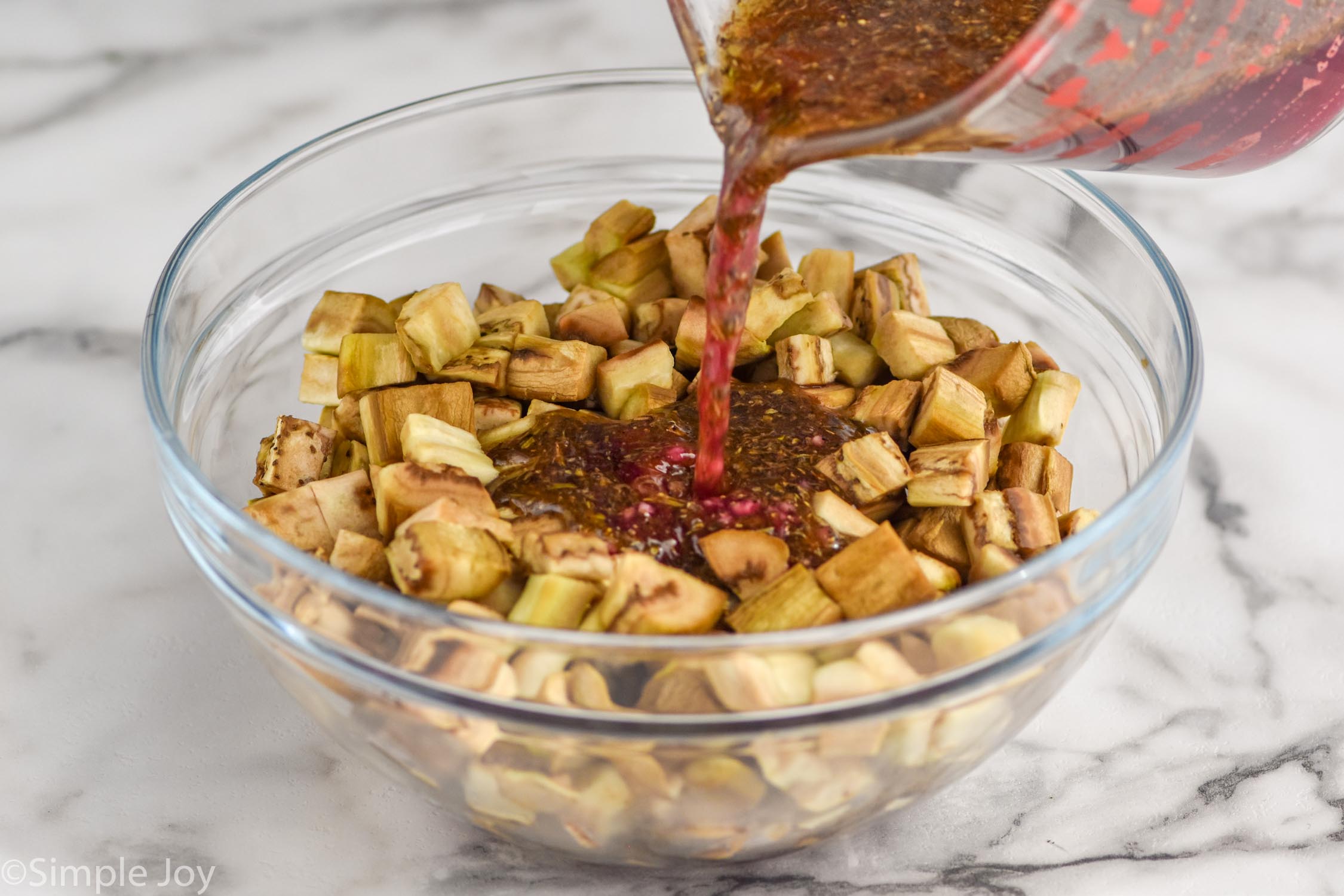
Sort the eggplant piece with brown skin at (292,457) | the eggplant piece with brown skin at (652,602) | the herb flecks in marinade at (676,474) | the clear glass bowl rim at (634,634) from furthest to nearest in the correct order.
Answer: the eggplant piece with brown skin at (292,457) < the herb flecks in marinade at (676,474) < the eggplant piece with brown skin at (652,602) < the clear glass bowl rim at (634,634)

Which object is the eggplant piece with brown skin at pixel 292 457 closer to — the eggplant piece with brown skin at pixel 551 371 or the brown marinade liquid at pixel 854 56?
the eggplant piece with brown skin at pixel 551 371

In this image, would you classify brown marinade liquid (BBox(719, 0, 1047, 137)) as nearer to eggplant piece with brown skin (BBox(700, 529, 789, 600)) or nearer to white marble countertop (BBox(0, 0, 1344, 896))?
eggplant piece with brown skin (BBox(700, 529, 789, 600))

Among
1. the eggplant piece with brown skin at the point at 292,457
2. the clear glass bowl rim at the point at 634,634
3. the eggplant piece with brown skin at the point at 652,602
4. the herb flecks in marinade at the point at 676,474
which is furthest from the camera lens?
the eggplant piece with brown skin at the point at 292,457

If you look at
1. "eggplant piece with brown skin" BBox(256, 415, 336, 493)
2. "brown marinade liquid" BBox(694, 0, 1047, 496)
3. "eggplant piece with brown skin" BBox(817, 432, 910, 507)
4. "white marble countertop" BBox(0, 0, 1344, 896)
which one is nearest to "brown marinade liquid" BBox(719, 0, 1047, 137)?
"brown marinade liquid" BBox(694, 0, 1047, 496)

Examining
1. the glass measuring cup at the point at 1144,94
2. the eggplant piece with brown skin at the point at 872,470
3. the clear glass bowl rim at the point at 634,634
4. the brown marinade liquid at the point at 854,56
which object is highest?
the brown marinade liquid at the point at 854,56

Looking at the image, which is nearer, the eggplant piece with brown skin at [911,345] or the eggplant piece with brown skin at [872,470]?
the eggplant piece with brown skin at [872,470]

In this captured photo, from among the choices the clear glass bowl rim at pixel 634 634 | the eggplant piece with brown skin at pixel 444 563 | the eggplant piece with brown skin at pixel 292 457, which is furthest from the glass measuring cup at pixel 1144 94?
the eggplant piece with brown skin at pixel 292 457
